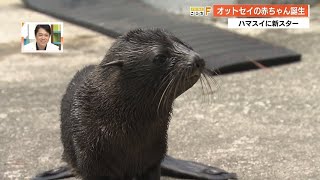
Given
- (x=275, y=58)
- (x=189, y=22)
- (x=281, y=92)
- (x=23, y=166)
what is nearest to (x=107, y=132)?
(x=23, y=166)

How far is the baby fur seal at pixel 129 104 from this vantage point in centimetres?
233

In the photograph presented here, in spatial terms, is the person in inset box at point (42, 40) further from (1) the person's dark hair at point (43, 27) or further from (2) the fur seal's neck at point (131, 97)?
(2) the fur seal's neck at point (131, 97)

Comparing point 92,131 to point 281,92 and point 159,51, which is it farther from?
point 281,92

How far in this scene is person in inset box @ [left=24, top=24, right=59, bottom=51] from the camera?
3215 mm

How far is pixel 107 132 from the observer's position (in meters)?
2.53

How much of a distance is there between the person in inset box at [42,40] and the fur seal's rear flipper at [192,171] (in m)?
0.94

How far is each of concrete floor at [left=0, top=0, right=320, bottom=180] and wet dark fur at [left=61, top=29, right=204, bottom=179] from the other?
81 centimetres

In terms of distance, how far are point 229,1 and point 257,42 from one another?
6.55 feet

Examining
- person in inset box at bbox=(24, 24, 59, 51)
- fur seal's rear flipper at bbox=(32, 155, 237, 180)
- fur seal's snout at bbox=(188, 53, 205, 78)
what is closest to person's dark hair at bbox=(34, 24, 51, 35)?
person in inset box at bbox=(24, 24, 59, 51)
